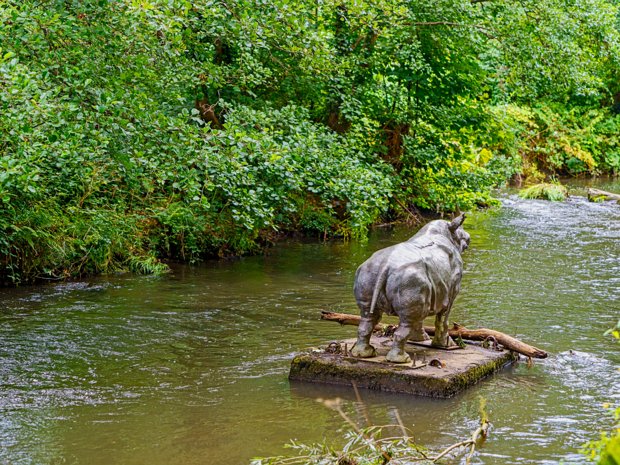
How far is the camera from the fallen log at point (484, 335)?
931cm

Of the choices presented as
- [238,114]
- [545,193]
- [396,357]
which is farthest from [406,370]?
[545,193]

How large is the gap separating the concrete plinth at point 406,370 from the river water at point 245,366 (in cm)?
13

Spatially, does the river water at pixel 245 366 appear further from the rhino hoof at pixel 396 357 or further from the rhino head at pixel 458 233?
the rhino head at pixel 458 233

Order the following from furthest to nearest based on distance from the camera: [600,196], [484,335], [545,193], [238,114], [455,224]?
1. [545,193]
2. [600,196]
3. [238,114]
4. [484,335]
5. [455,224]

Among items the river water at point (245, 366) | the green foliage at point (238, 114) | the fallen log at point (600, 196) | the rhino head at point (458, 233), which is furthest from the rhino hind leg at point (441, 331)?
the fallen log at point (600, 196)

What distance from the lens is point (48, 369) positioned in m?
9.37

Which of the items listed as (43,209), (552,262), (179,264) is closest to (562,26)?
(552,262)

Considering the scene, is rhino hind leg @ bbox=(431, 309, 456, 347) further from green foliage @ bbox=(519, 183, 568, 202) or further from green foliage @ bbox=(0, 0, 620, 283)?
green foliage @ bbox=(519, 183, 568, 202)

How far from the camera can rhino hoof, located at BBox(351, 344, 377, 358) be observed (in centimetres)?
860

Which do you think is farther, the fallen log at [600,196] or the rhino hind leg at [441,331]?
the fallen log at [600,196]

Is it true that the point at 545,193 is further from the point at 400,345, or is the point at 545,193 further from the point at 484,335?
the point at 400,345

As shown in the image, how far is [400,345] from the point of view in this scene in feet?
27.7

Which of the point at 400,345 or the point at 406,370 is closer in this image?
the point at 406,370

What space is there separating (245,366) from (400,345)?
1888 mm
